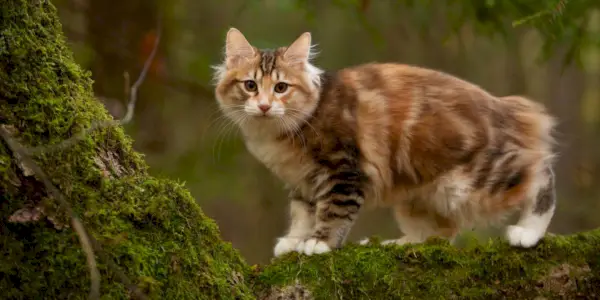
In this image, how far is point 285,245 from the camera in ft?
11.6

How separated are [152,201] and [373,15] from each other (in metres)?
6.30

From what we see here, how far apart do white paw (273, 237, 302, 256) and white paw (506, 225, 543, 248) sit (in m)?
1.11

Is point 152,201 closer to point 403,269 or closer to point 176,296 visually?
point 176,296

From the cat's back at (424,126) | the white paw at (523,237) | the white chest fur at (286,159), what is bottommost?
the white chest fur at (286,159)

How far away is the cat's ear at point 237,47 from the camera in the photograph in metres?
4.07

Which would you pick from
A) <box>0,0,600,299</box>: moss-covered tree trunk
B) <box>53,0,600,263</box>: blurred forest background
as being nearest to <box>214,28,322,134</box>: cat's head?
<box>53,0,600,263</box>: blurred forest background

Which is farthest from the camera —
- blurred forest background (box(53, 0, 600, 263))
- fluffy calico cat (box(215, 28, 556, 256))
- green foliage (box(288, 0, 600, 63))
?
blurred forest background (box(53, 0, 600, 263))

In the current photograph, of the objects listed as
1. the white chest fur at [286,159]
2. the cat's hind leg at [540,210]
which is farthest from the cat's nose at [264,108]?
the cat's hind leg at [540,210]

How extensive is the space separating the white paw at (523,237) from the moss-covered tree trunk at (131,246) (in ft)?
0.14

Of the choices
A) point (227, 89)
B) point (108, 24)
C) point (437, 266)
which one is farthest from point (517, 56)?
point (437, 266)

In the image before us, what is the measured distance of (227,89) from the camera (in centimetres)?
405

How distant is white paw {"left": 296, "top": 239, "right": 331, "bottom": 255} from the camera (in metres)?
3.10

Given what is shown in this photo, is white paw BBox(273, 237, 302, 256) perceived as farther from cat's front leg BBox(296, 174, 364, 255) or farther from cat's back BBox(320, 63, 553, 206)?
cat's back BBox(320, 63, 553, 206)

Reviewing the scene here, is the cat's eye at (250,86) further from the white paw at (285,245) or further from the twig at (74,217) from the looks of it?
the twig at (74,217)
